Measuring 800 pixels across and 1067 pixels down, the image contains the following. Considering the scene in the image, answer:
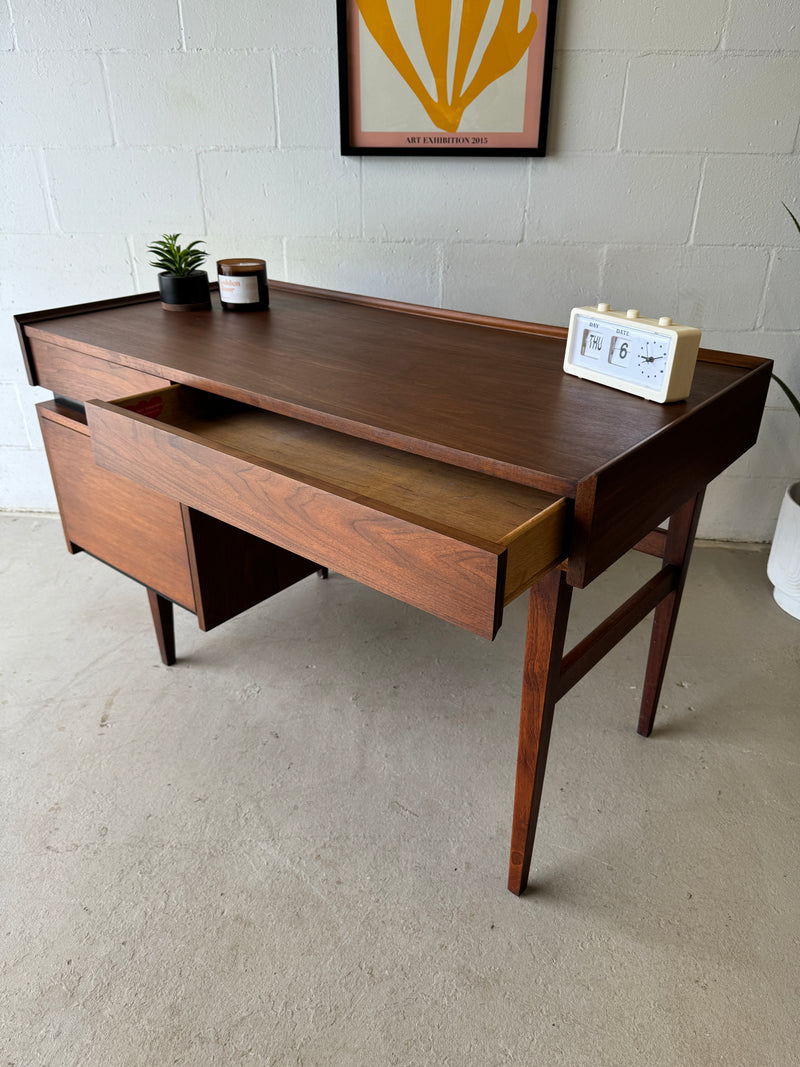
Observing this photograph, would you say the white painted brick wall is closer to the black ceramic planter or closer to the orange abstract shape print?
the orange abstract shape print

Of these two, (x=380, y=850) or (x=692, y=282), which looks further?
(x=692, y=282)

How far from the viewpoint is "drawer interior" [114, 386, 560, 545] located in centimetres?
104

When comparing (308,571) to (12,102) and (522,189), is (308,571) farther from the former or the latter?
(12,102)

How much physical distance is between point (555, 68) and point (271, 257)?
3.06ft

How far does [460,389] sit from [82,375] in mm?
808

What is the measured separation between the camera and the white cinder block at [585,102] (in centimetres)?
194

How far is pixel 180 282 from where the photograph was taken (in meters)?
1.78

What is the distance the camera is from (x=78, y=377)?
5.19 ft

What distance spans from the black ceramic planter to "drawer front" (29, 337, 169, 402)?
31cm

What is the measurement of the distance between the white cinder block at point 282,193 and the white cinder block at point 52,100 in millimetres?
331

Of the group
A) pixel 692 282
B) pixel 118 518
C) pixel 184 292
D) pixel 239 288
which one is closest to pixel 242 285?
pixel 239 288

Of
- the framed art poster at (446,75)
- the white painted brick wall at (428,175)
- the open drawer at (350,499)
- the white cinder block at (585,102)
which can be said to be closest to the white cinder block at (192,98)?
the white painted brick wall at (428,175)

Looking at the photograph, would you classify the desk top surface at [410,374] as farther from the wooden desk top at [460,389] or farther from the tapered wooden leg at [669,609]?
the tapered wooden leg at [669,609]

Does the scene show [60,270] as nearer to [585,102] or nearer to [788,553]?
[585,102]
